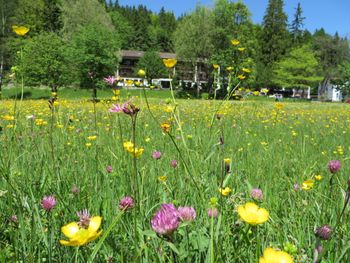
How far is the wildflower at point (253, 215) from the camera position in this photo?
1.89ft

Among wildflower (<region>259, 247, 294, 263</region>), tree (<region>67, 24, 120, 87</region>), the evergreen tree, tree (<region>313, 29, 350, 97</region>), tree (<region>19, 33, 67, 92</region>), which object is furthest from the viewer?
the evergreen tree

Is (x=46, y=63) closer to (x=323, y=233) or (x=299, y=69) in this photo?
(x=323, y=233)

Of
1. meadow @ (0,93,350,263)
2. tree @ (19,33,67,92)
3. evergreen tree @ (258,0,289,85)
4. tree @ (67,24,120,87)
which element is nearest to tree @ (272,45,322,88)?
evergreen tree @ (258,0,289,85)

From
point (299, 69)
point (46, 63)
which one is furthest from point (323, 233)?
point (299, 69)

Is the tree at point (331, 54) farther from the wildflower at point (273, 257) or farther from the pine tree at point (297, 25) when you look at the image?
the wildflower at point (273, 257)

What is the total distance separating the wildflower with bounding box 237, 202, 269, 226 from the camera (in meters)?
0.58

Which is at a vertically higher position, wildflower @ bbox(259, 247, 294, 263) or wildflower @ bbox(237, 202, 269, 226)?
wildflower @ bbox(237, 202, 269, 226)

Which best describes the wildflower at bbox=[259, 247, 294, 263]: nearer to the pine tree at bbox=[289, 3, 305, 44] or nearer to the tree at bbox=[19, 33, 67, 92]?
the tree at bbox=[19, 33, 67, 92]

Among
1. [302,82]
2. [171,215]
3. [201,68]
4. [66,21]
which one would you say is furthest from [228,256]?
[302,82]

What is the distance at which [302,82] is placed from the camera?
40438 mm

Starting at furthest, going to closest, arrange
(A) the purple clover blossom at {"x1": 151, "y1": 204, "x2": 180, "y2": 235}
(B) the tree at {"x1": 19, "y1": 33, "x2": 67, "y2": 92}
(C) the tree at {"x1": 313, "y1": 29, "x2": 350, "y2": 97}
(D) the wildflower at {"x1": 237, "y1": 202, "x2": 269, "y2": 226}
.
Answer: (C) the tree at {"x1": 313, "y1": 29, "x2": 350, "y2": 97}
(B) the tree at {"x1": 19, "y1": 33, "x2": 67, "y2": 92}
(A) the purple clover blossom at {"x1": 151, "y1": 204, "x2": 180, "y2": 235}
(D) the wildflower at {"x1": 237, "y1": 202, "x2": 269, "y2": 226}

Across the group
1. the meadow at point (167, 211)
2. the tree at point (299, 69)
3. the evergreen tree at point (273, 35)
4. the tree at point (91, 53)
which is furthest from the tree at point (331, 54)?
the meadow at point (167, 211)

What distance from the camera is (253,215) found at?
62 cm

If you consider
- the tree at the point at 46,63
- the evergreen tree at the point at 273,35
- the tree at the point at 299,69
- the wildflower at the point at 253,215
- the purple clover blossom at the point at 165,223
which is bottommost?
the purple clover blossom at the point at 165,223
